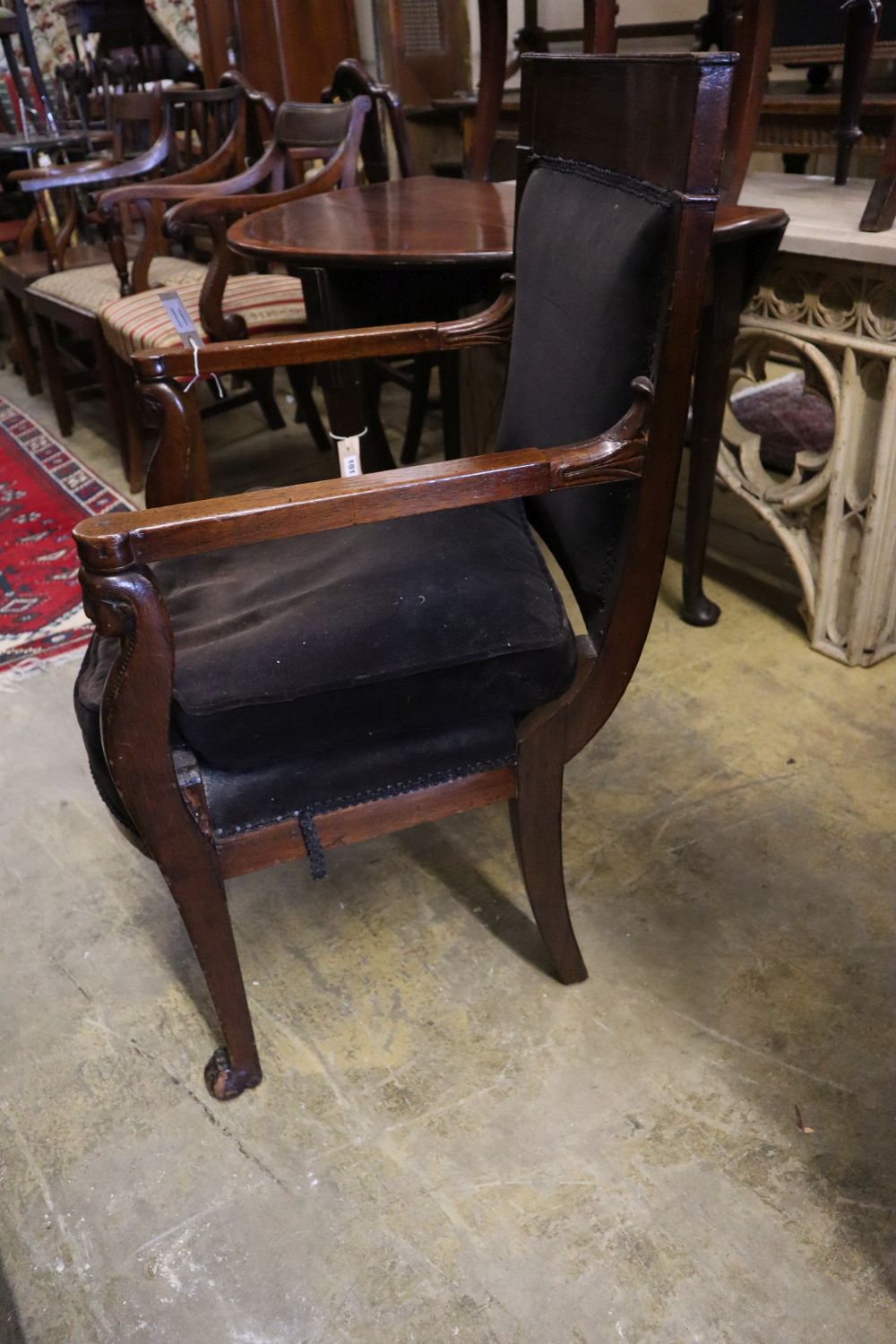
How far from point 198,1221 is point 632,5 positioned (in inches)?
200

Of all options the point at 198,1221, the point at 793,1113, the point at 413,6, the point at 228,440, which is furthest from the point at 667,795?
the point at 413,6

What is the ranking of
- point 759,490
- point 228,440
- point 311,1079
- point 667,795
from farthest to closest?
1. point 228,440
2. point 759,490
3. point 667,795
4. point 311,1079

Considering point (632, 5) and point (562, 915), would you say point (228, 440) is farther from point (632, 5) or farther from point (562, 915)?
point (632, 5)

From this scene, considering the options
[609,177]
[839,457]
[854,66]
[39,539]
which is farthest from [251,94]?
[609,177]

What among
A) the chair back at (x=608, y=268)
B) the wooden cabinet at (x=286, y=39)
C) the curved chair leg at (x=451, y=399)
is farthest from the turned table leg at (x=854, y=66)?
the wooden cabinet at (x=286, y=39)

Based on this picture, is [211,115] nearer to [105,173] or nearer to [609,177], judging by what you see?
[105,173]

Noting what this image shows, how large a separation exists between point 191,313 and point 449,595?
5.46ft

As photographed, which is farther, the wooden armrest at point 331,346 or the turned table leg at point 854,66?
the turned table leg at point 854,66

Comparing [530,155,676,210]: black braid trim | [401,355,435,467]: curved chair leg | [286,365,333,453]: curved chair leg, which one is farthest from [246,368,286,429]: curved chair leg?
[530,155,676,210]: black braid trim

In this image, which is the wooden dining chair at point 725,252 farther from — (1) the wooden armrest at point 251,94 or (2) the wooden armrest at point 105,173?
(2) the wooden armrest at point 105,173

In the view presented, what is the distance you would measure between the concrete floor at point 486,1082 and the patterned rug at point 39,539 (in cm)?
55

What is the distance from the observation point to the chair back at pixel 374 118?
2.46 m

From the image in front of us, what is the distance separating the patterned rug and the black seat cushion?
1.09 meters

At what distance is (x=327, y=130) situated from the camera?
249 centimetres
